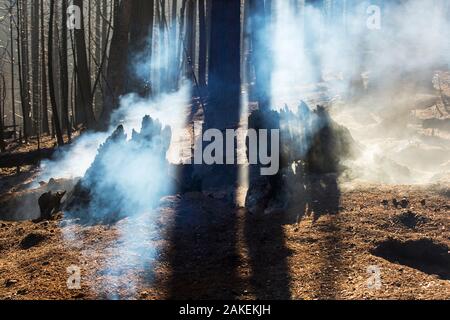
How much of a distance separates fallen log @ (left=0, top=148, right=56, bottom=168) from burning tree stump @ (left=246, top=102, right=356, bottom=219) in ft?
Answer: 18.2

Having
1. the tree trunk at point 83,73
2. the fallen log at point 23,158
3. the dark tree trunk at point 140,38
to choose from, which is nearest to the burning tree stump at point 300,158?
the fallen log at point 23,158

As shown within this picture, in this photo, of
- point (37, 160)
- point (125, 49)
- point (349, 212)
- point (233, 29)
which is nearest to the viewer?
point (349, 212)

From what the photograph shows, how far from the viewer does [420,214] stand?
6.05m

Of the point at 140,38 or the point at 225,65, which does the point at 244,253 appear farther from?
the point at 140,38

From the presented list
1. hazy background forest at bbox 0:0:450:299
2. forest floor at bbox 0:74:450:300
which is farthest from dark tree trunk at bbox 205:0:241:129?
forest floor at bbox 0:74:450:300

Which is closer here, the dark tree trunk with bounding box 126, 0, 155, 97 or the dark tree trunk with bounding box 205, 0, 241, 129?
the dark tree trunk with bounding box 205, 0, 241, 129

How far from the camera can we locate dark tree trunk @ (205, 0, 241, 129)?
42.1 feet

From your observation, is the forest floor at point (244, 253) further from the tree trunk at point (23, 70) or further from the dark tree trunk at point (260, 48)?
the dark tree trunk at point (260, 48)

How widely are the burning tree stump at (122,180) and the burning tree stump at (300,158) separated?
1.50 meters

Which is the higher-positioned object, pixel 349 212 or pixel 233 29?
pixel 233 29

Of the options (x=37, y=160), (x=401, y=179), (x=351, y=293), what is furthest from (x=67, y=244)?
(x=37, y=160)

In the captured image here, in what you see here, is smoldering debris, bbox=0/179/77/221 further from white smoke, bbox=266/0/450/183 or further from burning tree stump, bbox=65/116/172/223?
white smoke, bbox=266/0/450/183

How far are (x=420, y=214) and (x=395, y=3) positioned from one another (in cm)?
1361
